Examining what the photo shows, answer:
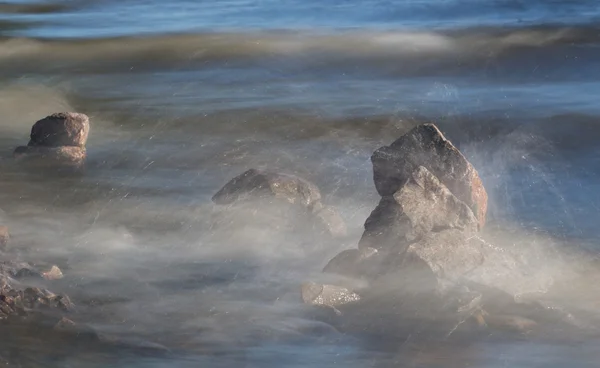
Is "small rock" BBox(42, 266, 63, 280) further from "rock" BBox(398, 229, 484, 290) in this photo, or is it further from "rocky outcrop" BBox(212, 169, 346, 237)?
"rock" BBox(398, 229, 484, 290)

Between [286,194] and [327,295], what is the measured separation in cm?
152

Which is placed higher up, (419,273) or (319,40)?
(319,40)

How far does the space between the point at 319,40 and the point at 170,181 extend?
9.10 metres

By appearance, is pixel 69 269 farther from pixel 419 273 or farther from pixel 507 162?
pixel 507 162

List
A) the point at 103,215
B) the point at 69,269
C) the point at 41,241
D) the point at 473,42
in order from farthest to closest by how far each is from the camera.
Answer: the point at 473,42 → the point at 103,215 → the point at 41,241 → the point at 69,269

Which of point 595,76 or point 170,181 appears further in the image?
point 595,76

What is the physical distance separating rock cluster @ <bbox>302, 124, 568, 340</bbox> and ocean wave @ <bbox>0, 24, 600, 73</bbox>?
29.5 feet

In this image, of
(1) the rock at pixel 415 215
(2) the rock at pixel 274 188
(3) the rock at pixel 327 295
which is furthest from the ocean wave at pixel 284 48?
(3) the rock at pixel 327 295

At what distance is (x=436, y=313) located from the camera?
18.7ft

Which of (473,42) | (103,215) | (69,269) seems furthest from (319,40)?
(69,269)

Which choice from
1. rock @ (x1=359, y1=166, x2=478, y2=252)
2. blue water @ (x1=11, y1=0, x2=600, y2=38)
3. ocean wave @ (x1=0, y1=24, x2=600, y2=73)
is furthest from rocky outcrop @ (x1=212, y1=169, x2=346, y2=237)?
blue water @ (x1=11, y1=0, x2=600, y2=38)

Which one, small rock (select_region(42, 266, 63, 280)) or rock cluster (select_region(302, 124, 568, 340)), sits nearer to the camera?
rock cluster (select_region(302, 124, 568, 340))

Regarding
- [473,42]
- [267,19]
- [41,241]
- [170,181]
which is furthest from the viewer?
[267,19]

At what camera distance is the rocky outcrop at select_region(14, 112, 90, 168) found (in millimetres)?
9352
